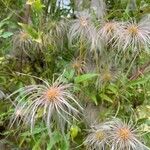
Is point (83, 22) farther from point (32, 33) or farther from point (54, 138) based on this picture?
point (54, 138)

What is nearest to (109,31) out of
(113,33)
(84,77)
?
(113,33)

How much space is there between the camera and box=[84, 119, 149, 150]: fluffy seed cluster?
100 cm

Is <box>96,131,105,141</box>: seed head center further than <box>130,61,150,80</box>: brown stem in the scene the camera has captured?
No

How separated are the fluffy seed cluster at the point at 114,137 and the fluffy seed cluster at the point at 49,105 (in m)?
0.08

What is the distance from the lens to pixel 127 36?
108cm

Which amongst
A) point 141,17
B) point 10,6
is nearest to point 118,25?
point 141,17

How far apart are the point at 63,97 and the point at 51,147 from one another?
18 cm

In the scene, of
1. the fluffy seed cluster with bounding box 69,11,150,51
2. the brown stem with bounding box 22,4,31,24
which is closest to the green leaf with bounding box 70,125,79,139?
the fluffy seed cluster with bounding box 69,11,150,51

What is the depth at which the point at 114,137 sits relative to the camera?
1.01 m

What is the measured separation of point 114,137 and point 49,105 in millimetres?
182

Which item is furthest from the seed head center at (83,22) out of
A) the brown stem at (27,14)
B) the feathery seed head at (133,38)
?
the brown stem at (27,14)

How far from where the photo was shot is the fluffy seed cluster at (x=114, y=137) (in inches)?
39.4

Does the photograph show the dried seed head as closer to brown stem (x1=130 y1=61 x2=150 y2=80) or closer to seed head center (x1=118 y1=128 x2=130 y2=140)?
seed head center (x1=118 y1=128 x2=130 y2=140)

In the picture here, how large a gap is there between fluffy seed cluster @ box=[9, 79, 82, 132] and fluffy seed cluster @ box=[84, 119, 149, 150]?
0.08m
